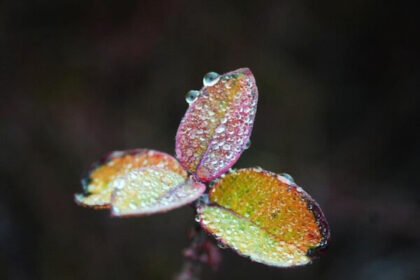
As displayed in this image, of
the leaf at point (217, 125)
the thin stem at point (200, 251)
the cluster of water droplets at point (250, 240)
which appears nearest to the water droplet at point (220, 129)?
the leaf at point (217, 125)

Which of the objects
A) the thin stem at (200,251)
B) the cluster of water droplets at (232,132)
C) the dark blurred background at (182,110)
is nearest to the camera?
the cluster of water droplets at (232,132)

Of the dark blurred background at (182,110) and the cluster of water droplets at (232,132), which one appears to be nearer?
the cluster of water droplets at (232,132)

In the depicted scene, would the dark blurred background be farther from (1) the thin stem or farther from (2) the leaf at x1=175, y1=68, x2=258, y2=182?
(2) the leaf at x1=175, y1=68, x2=258, y2=182

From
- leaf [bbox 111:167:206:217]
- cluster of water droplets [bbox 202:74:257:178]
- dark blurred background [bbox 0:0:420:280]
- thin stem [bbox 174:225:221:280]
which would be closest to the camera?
leaf [bbox 111:167:206:217]

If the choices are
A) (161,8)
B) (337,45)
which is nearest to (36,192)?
(161,8)

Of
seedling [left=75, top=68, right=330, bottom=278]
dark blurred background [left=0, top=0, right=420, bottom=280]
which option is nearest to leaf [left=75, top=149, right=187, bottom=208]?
seedling [left=75, top=68, right=330, bottom=278]

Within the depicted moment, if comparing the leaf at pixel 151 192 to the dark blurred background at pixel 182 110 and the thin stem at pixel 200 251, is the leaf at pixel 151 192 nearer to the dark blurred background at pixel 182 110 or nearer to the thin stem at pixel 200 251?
the thin stem at pixel 200 251
